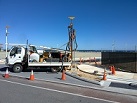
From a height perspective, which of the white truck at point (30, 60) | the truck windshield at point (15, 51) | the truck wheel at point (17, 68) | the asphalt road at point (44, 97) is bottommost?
the asphalt road at point (44, 97)

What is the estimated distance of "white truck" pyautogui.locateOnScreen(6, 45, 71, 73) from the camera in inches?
700

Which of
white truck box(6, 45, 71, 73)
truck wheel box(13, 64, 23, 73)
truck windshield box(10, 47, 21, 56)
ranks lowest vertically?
truck wheel box(13, 64, 23, 73)

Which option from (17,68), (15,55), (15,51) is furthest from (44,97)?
(15,51)

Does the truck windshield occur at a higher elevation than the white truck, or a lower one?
higher

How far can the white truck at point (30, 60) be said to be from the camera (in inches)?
700

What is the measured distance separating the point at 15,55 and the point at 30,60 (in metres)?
1.43

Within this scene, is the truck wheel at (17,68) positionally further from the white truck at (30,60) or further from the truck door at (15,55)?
the truck door at (15,55)

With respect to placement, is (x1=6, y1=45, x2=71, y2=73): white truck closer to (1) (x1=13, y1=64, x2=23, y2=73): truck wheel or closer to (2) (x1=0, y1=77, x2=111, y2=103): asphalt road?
(1) (x1=13, y1=64, x2=23, y2=73): truck wheel

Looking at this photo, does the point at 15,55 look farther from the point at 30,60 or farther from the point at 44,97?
the point at 44,97

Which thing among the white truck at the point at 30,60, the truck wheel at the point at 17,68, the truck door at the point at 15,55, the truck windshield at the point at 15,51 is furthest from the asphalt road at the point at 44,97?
the truck windshield at the point at 15,51

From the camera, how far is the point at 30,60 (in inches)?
700

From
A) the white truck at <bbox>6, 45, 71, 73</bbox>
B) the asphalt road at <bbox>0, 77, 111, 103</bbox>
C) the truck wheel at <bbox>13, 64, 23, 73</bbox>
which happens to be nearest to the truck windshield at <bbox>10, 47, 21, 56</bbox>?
the white truck at <bbox>6, 45, 71, 73</bbox>

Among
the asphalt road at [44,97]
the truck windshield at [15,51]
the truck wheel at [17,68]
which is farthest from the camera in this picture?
the truck windshield at [15,51]

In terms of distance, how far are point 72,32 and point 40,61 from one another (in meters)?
5.27
